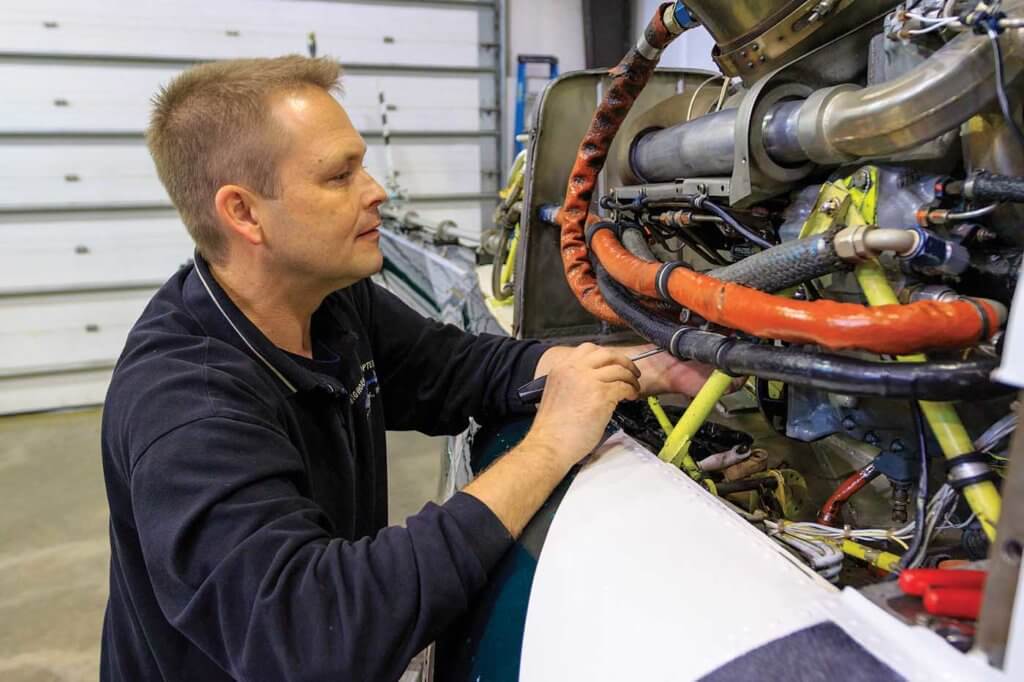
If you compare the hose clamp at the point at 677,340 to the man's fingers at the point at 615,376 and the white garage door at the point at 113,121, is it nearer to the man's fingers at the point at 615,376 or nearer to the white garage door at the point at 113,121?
the man's fingers at the point at 615,376

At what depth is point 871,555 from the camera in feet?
2.42

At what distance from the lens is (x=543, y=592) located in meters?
0.70

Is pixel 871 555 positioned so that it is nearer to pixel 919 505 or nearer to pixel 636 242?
pixel 919 505

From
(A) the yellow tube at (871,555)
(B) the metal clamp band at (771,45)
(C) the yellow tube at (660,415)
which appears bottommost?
(A) the yellow tube at (871,555)

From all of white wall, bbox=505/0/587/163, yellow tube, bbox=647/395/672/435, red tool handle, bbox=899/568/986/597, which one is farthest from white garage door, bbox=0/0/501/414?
red tool handle, bbox=899/568/986/597

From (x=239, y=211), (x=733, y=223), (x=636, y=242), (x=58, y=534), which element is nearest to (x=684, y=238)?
(x=636, y=242)

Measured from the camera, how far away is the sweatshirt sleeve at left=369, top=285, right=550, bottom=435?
1217 mm

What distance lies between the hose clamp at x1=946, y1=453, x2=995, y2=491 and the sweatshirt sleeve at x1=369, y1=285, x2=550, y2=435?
25.7 inches

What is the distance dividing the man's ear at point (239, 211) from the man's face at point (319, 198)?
14mm

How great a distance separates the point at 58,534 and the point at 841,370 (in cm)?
327

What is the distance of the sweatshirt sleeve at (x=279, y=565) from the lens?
0.68m

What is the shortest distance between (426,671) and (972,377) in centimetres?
→ 79

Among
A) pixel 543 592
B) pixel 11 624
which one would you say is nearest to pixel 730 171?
pixel 543 592

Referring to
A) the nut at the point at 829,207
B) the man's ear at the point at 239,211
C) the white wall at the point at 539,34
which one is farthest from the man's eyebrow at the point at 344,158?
the white wall at the point at 539,34
